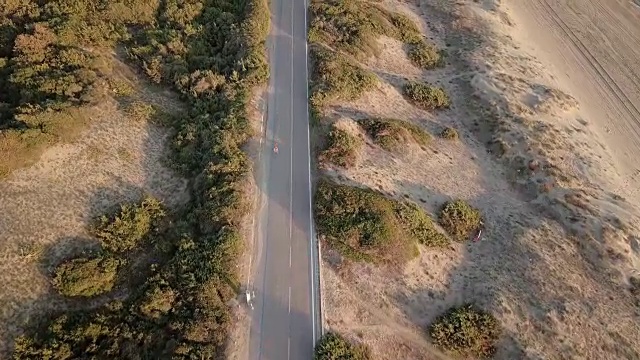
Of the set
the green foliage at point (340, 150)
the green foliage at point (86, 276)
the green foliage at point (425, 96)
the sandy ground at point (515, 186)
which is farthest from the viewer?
the green foliage at point (425, 96)

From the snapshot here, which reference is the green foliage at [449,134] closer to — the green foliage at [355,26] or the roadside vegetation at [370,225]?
the roadside vegetation at [370,225]

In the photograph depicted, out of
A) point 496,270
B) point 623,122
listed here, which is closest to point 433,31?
point 623,122

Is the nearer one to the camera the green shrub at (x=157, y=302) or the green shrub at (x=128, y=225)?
the green shrub at (x=157, y=302)

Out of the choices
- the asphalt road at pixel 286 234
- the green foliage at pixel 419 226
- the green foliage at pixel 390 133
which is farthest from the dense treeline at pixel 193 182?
the green foliage at pixel 419 226

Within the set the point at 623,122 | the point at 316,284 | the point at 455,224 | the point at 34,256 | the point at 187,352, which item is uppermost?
the point at 623,122

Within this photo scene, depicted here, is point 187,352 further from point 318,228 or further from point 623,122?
point 623,122

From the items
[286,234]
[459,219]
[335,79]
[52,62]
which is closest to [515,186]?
[459,219]
